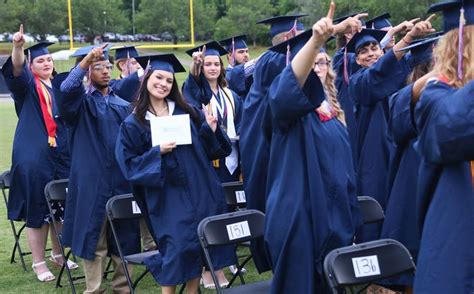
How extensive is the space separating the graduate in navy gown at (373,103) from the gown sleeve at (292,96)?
1.40 meters

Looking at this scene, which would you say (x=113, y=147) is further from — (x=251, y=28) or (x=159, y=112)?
(x=251, y=28)

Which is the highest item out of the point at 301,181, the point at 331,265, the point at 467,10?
the point at 467,10

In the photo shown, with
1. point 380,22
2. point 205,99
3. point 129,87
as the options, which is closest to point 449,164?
point 205,99

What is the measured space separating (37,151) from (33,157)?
0.06 metres

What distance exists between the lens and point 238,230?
13.7 ft

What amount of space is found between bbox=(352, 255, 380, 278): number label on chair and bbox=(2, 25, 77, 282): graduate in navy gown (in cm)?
342

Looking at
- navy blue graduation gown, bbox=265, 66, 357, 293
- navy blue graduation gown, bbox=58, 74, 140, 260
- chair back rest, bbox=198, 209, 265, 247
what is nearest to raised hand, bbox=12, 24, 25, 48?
navy blue graduation gown, bbox=58, 74, 140, 260

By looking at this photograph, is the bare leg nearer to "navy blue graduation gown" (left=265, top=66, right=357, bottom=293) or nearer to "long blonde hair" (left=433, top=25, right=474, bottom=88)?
"navy blue graduation gown" (left=265, top=66, right=357, bottom=293)

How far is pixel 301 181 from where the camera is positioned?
3.54m

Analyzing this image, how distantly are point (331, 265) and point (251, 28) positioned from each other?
3864cm

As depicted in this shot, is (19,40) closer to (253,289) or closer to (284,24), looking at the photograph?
(284,24)

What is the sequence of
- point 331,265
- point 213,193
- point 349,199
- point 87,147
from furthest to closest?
point 87,147 < point 213,193 < point 349,199 < point 331,265

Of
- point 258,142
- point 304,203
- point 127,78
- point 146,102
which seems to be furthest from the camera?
point 127,78

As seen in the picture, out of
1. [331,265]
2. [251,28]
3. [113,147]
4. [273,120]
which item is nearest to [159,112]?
[113,147]
